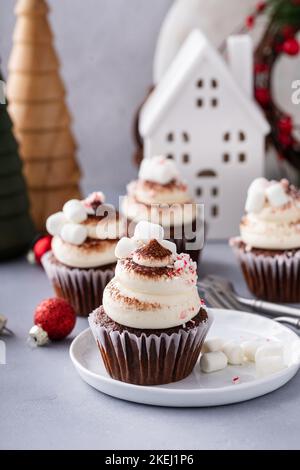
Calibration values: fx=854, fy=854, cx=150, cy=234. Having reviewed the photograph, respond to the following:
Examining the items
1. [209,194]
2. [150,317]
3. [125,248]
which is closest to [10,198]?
[209,194]

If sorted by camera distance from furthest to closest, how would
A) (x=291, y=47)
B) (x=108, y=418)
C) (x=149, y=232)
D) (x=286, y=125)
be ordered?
(x=286, y=125)
(x=291, y=47)
(x=149, y=232)
(x=108, y=418)

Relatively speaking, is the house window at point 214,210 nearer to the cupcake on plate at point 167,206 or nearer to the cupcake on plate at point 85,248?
the cupcake on plate at point 167,206

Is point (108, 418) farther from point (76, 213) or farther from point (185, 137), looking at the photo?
point (185, 137)

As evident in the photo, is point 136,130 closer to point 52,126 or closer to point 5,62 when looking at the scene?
point 52,126

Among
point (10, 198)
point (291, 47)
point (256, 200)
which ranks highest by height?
point (291, 47)

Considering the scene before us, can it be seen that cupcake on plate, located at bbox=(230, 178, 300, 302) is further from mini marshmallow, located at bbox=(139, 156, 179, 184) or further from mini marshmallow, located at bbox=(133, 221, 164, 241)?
mini marshmallow, located at bbox=(133, 221, 164, 241)

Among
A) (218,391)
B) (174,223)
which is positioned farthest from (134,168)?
(218,391)
